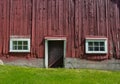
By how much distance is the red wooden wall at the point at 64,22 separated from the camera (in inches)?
930

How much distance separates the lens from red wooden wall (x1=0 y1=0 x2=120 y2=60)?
77.5 feet

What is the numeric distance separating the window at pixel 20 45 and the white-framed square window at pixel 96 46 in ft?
11.0

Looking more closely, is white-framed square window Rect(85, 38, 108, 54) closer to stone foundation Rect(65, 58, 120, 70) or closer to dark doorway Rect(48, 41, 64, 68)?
stone foundation Rect(65, 58, 120, 70)

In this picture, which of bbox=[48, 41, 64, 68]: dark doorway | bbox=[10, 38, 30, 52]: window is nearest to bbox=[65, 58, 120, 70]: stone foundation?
bbox=[48, 41, 64, 68]: dark doorway

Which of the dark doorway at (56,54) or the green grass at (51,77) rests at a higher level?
the dark doorway at (56,54)

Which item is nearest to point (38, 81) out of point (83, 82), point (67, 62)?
point (83, 82)

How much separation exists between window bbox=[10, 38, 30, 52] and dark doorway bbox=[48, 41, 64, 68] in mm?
1271

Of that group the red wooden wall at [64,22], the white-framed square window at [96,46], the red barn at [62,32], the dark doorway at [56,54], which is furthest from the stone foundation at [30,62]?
the white-framed square window at [96,46]

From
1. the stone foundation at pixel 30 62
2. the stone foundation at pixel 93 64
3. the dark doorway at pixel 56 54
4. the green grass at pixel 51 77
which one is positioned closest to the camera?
the green grass at pixel 51 77

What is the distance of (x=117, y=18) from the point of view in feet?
77.9

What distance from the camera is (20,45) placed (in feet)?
77.7

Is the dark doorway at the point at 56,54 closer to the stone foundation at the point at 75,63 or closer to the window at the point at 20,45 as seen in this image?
the stone foundation at the point at 75,63

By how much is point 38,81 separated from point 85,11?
8.01 meters

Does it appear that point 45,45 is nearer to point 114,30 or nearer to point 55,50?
point 55,50
